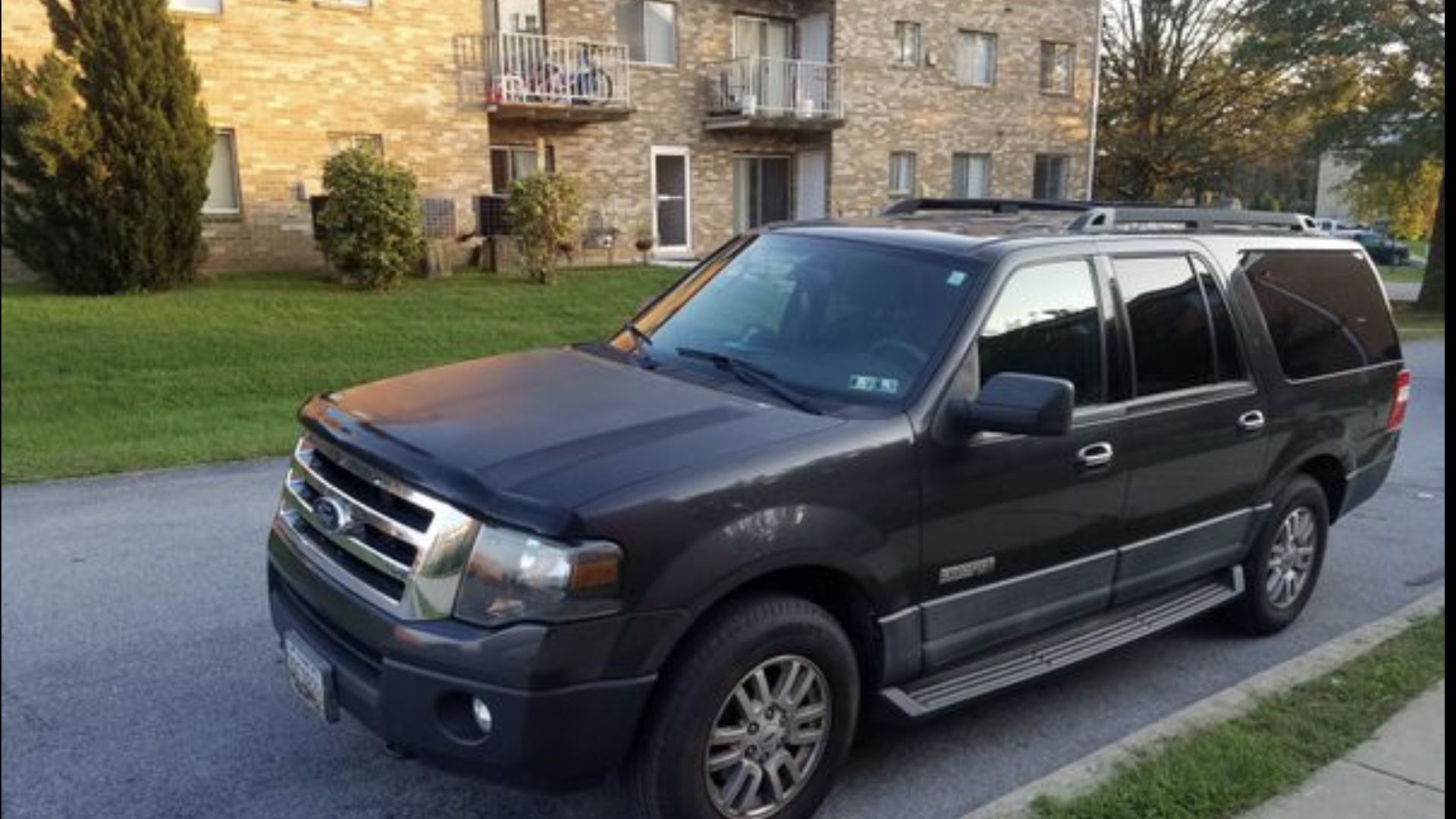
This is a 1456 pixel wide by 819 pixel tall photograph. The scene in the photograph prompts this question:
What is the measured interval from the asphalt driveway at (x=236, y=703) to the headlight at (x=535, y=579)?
0.78 metres

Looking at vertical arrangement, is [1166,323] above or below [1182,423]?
above

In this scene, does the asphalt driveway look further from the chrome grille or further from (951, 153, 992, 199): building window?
(951, 153, 992, 199): building window

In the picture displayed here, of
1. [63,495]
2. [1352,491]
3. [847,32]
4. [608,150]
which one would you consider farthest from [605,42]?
[1352,491]

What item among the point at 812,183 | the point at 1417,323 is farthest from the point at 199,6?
the point at 1417,323

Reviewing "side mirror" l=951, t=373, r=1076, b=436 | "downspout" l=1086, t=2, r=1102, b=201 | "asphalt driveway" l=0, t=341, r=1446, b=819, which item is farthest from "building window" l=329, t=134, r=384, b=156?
"downspout" l=1086, t=2, r=1102, b=201

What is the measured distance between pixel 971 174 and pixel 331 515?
2554cm

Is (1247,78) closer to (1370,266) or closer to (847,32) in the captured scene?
(847,32)

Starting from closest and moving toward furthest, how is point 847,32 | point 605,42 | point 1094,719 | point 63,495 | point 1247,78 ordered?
point 1094,719 < point 63,495 < point 605,42 < point 847,32 < point 1247,78

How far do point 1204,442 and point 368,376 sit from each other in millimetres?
8427

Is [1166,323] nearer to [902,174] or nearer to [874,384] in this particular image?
[874,384]

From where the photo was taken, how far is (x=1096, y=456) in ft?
12.8

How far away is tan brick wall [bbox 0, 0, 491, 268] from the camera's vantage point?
1552 centimetres

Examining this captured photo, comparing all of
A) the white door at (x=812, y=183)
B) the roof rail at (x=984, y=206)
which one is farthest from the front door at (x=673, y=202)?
the roof rail at (x=984, y=206)

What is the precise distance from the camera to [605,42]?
19844mm
